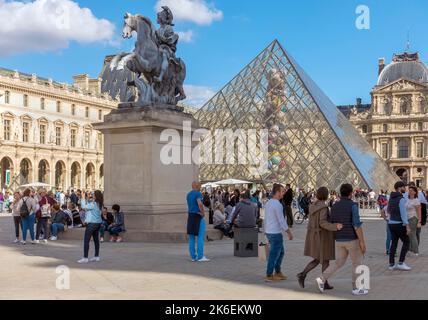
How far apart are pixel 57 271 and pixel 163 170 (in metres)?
5.12

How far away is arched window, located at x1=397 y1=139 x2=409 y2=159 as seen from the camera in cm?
9450

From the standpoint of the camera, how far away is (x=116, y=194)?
14.2 metres

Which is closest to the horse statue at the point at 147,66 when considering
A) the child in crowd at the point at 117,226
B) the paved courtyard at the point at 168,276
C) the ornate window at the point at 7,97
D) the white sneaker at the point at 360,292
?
the child in crowd at the point at 117,226

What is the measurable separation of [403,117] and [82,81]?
46.6 metres

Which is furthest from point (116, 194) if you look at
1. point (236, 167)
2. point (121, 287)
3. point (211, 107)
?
point (211, 107)

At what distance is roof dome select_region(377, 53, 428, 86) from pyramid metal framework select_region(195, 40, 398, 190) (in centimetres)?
5013

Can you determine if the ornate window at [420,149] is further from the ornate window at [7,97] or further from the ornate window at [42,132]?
the ornate window at [7,97]

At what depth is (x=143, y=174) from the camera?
13.9m

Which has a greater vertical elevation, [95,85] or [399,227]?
[95,85]

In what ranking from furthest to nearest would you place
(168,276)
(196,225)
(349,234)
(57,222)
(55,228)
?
(57,222) < (55,228) < (196,225) < (168,276) < (349,234)

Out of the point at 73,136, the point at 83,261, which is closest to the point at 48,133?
the point at 73,136

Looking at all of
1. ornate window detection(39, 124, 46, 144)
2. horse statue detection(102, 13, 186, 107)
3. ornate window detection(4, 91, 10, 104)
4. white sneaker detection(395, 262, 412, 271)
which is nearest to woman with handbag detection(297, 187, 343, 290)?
white sneaker detection(395, 262, 412, 271)

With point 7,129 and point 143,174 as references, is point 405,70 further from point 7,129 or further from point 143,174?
point 143,174
